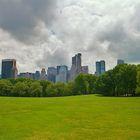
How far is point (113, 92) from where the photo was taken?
129500 millimetres

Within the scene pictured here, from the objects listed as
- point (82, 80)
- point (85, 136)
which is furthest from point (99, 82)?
point (85, 136)

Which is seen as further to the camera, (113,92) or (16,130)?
(113,92)

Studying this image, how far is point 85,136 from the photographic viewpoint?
24.4 m

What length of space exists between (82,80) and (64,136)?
445 ft

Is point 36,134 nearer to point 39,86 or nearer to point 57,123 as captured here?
point 57,123

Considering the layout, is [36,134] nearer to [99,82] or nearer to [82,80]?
[99,82]

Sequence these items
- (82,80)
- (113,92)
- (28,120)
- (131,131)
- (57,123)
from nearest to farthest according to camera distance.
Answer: (131,131), (57,123), (28,120), (113,92), (82,80)

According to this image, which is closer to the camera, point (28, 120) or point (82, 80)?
point (28, 120)

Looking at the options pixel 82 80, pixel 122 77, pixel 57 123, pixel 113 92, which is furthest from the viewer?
pixel 82 80

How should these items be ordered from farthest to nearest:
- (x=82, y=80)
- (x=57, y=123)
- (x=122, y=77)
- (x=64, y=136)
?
(x=82, y=80), (x=122, y=77), (x=57, y=123), (x=64, y=136)

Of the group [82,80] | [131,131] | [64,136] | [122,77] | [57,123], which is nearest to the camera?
[64,136]

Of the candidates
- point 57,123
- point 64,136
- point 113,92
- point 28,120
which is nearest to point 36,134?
point 64,136

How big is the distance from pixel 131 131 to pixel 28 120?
11168mm

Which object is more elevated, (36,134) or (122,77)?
(122,77)
